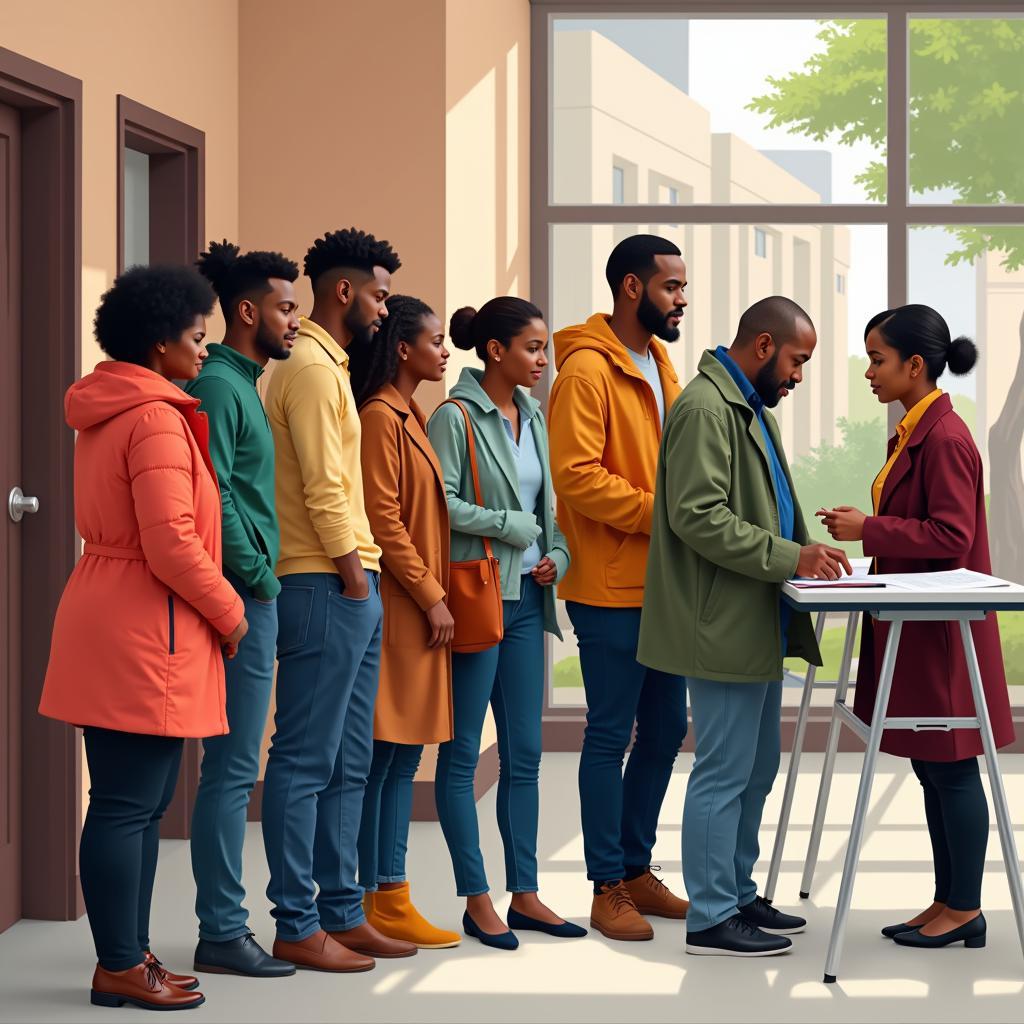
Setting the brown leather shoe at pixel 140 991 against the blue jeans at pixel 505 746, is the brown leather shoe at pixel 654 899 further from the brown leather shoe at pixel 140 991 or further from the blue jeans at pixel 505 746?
the brown leather shoe at pixel 140 991

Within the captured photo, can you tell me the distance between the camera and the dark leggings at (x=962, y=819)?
11.7 feet

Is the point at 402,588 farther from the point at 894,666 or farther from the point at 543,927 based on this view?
the point at 894,666

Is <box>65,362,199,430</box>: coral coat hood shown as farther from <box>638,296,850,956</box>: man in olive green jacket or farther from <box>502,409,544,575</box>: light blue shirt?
<box>638,296,850,956</box>: man in olive green jacket

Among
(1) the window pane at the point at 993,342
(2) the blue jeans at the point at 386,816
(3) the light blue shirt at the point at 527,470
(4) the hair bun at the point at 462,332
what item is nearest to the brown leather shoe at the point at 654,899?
(2) the blue jeans at the point at 386,816

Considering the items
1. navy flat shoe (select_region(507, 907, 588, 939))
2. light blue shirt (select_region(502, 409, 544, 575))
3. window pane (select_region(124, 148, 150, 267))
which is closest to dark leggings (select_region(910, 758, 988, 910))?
navy flat shoe (select_region(507, 907, 588, 939))

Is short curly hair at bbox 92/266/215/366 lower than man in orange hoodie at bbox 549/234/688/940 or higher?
higher

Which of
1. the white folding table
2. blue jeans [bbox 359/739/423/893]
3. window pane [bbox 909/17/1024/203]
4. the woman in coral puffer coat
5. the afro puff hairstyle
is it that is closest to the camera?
the woman in coral puffer coat

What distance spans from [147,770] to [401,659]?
28.3 inches

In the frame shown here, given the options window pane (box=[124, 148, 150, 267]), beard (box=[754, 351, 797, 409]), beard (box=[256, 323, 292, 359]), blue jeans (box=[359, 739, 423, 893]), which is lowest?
blue jeans (box=[359, 739, 423, 893])

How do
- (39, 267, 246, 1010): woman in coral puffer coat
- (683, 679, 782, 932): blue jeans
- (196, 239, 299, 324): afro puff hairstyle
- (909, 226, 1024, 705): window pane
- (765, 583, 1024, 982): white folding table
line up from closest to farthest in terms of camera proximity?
(39, 267, 246, 1010): woman in coral puffer coat → (765, 583, 1024, 982): white folding table → (196, 239, 299, 324): afro puff hairstyle → (683, 679, 782, 932): blue jeans → (909, 226, 1024, 705): window pane

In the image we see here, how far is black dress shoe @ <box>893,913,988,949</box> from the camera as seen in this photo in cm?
364

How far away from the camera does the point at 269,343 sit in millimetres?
3299

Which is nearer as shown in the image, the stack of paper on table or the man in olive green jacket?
the stack of paper on table

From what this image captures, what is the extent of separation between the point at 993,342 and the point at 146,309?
439 cm
